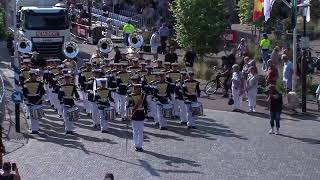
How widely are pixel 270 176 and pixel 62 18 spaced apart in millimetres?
22112

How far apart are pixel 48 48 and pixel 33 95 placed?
1514 centimetres

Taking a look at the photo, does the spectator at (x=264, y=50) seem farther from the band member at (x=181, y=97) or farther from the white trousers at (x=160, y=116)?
the white trousers at (x=160, y=116)

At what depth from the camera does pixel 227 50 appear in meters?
42.3

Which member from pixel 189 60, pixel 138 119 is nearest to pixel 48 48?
pixel 189 60

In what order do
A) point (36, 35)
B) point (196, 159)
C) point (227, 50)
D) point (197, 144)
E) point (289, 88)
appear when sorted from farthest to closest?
point (227, 50)
point (36, 35)
point (289, 88)
point (197, 144)
point (196, 159)

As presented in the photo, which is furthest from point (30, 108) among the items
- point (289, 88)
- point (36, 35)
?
point (36, 35)

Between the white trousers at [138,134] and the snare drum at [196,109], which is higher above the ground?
the snare drum at [196,109]

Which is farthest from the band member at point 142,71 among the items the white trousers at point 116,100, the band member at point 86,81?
the band member at point 86,81

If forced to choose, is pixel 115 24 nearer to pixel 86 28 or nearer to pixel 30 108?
pixel 86 28

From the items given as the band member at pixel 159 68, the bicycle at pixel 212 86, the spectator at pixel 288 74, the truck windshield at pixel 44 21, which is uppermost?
the truck windshield at pixel 44 21

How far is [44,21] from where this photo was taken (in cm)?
3966

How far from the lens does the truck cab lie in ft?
130

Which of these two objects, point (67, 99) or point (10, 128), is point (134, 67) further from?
point (10, 128)

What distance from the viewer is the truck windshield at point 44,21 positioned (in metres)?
39.6
